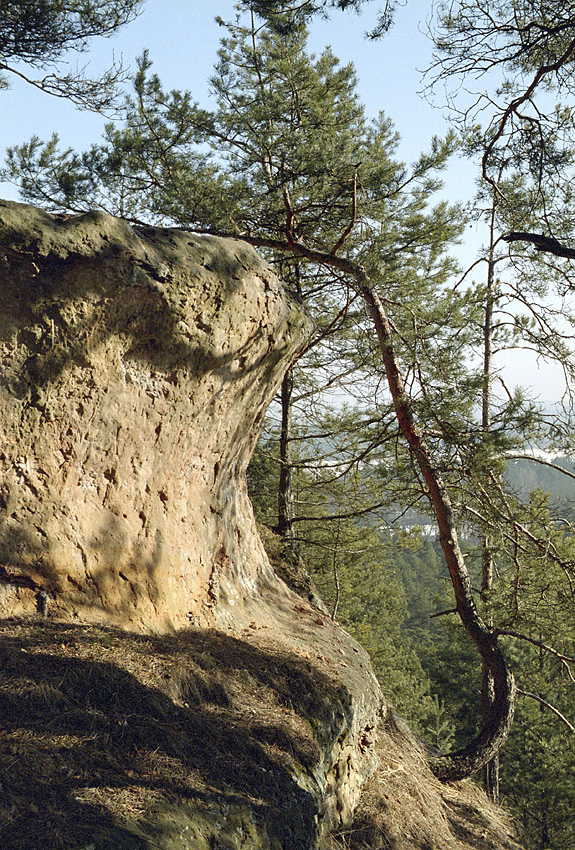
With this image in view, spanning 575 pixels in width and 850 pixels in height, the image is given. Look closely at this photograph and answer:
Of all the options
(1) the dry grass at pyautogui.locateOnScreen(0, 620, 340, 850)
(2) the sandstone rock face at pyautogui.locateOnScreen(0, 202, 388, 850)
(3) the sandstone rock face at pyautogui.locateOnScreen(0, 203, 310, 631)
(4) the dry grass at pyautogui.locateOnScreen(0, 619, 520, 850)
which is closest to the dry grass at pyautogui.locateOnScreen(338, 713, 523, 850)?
(4) the dry grass at pyautogui.locateOnScreen(0, 619, 520, 850)

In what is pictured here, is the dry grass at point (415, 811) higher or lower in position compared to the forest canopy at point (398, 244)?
lower

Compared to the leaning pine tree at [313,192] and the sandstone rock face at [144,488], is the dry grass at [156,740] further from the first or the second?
the leaning pine tree at [313,192]

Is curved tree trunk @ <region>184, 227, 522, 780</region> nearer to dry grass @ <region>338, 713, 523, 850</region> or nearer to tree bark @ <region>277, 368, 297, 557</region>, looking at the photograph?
dry grass @ <region>338, 713, 523, 850</region>

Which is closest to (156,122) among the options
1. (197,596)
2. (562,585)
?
(197,596)

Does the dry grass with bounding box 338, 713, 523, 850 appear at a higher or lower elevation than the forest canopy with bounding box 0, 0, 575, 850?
lower

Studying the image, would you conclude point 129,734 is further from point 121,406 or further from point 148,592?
point 121,406

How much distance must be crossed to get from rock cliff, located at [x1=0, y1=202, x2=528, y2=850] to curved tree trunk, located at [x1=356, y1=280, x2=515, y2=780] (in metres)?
0.91

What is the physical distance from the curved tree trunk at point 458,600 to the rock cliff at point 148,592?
0.91 m

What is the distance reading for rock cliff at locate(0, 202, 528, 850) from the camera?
318 cm

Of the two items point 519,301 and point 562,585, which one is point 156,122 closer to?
point 519,301

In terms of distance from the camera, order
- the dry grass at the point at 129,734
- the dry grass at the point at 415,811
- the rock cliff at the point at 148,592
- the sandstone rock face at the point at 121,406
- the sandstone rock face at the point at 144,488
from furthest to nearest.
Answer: the dry grass at the point at 415,811, the sandstone rock face at the point at 121,406, the sandstone rock face at the point at 144,488, the rock cliff at the point at 148,592, the dry grass at the point at 129,734

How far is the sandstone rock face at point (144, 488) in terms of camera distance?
12.2 feet

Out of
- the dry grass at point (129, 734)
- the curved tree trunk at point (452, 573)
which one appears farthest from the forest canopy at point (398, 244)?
the dry grass at point (129, 734)

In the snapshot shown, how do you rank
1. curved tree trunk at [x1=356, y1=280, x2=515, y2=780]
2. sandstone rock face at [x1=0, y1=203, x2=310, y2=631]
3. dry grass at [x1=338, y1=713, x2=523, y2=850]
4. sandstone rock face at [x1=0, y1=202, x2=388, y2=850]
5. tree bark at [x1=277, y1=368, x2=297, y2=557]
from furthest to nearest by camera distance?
tree bark at [x1=277, y1=368, x2=297, y2=557] < curved tree trunk at [x1=356, y1=280, x2=515, y2=780] < dry grass at [x1=338, y1=713, x2=523, y2=850] < sandstone rock face at [x1=0, y1=203, x2=310, y2=631] < sandstone rock face at [x1=0, y1=202, x2=388, y2=850]
